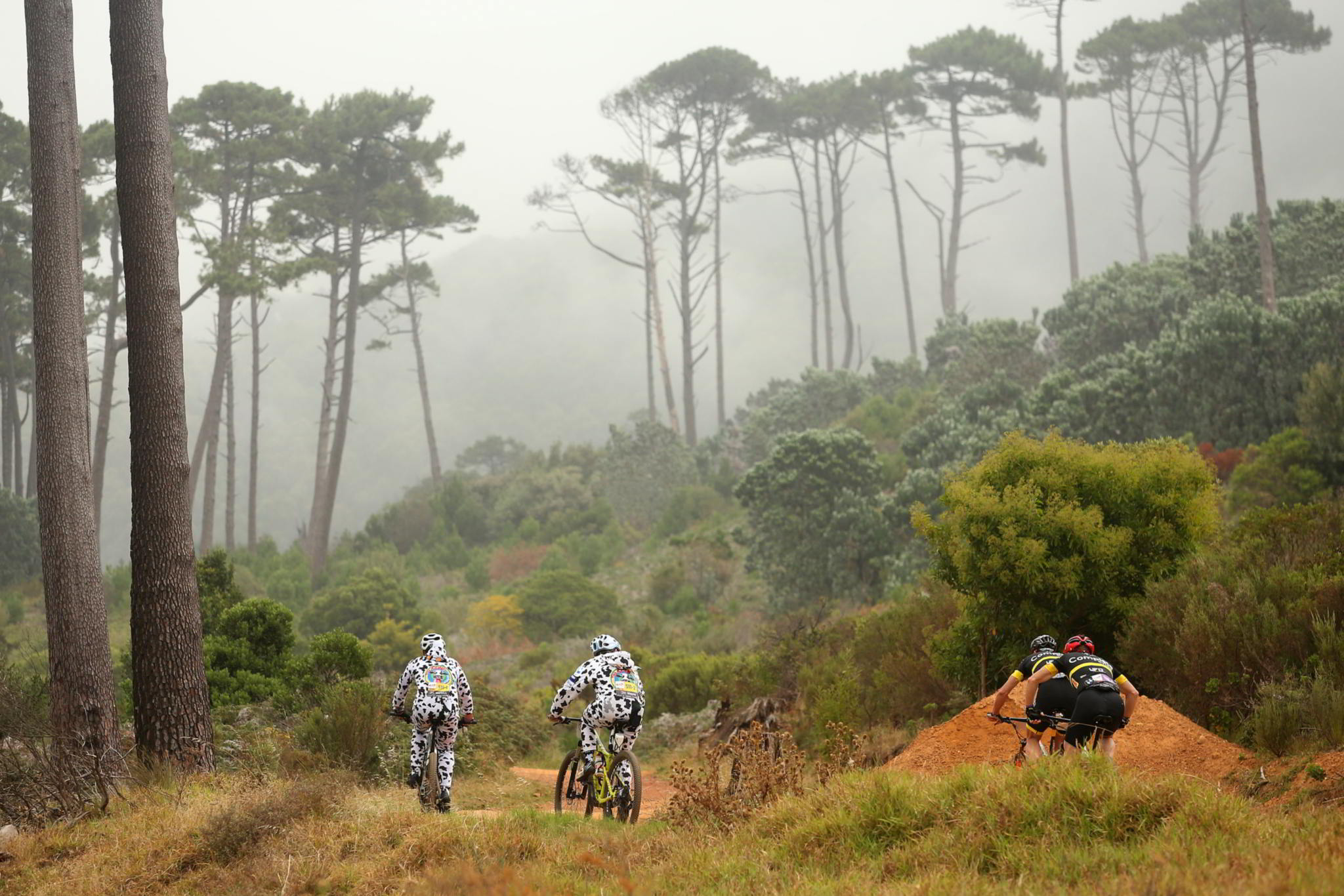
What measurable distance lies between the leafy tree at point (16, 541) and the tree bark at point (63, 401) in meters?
21.4

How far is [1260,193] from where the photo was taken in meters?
25.8

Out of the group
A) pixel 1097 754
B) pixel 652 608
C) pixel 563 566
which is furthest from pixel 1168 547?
pixel 563 566

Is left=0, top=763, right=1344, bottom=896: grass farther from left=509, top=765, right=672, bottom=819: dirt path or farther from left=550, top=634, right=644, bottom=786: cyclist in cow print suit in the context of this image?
left=509, top=765, right=672, bottom=819: dirt path

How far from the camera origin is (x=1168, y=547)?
11.3m

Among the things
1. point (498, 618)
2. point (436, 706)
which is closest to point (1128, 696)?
point (436, 706)

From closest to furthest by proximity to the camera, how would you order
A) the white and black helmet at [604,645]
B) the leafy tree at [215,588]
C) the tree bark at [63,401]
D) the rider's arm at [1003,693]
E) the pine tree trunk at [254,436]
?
the rider's arm at [1003,693], the white and black helmet at [604,645], the tree bark at [63,401], the leafy tree at [215,588], the pine tree trunk at [254,436]

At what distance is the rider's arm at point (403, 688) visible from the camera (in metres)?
8.80

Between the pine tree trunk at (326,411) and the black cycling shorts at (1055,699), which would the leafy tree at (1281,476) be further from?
the pine tree trunk at (326,411)

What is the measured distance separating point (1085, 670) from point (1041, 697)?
354 mm

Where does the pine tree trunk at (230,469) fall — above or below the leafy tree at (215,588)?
above

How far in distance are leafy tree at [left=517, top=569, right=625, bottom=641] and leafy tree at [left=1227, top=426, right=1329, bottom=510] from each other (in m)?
13.4

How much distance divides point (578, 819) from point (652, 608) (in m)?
17.9

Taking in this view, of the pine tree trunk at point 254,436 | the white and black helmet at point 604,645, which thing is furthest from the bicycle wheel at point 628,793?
the pine tree trunk at point 254,436

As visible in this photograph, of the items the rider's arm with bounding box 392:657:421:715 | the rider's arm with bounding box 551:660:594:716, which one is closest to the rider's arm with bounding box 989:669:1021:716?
the rider's arm with bounding box 551:660:594:716
